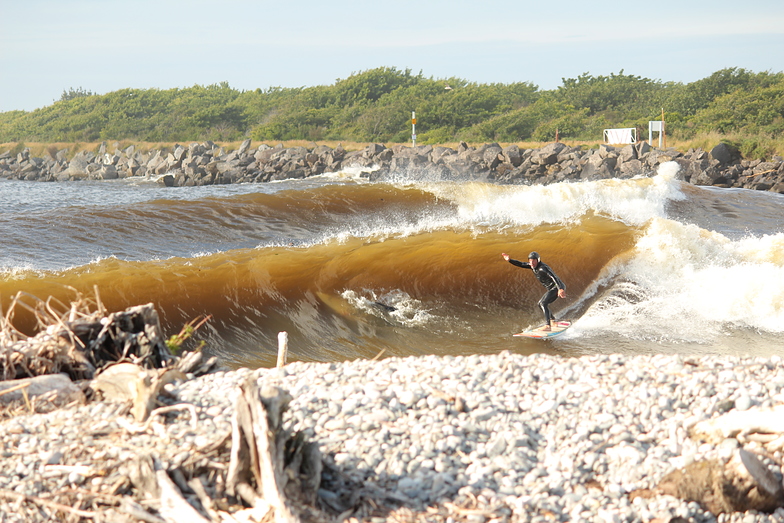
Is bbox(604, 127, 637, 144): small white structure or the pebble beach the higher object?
bbox(604, 127, 637, 144): small white structure

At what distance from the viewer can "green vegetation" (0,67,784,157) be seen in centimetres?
3691

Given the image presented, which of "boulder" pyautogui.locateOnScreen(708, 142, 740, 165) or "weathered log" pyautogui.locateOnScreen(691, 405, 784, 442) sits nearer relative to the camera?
"weathered log" pyautogui.locateOnScreen(691, 405, 784, 442)

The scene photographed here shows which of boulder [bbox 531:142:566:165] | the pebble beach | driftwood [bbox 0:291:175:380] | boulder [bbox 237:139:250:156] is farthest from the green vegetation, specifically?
driftwood [bbox 0:291:175:380]

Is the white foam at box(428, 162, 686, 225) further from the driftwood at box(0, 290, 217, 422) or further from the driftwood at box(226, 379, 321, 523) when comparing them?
the driftwood at box(226, 379, 321, 523)

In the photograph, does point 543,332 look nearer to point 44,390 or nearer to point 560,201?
point 44,390

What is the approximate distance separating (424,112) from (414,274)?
3587cm

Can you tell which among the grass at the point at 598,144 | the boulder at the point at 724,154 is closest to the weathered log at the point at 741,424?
the boulder at the point at 724,154

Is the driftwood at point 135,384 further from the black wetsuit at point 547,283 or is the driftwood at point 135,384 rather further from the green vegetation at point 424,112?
the green vegetation at point 424,112

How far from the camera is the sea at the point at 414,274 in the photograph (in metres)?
10.1

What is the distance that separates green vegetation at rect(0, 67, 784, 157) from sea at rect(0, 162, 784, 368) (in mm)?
17784

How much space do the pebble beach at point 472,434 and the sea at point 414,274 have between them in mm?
2896

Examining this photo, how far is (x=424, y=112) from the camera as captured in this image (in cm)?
4688

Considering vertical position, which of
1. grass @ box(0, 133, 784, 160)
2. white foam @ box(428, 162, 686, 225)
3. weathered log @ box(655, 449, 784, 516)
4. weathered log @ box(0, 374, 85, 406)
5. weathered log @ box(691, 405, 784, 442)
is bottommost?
weathered log @ box(655, 449, 784, 516)

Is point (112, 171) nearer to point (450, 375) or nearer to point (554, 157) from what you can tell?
point (554, 157)
